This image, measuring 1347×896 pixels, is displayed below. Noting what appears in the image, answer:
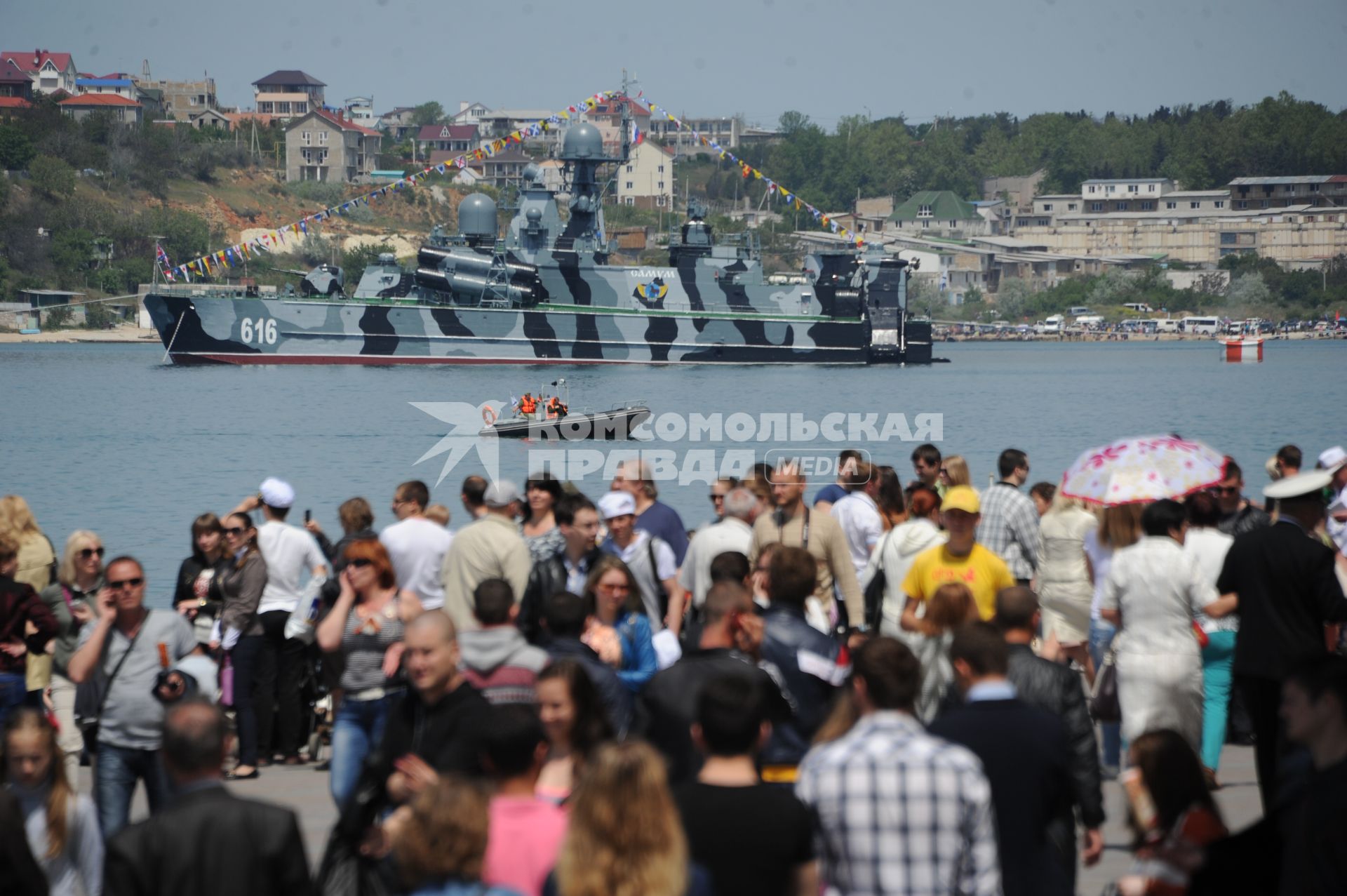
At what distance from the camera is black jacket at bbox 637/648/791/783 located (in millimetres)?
5004

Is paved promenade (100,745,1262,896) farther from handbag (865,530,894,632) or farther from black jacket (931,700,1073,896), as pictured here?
black jacket (931,700,1073,896)

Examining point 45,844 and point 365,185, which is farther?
point 365,185

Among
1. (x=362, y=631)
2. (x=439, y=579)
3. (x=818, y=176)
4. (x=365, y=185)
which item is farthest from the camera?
(x=818, y=176)

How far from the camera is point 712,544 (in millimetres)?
7699

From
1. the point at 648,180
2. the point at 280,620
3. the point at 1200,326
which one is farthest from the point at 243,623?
the point at 648,180

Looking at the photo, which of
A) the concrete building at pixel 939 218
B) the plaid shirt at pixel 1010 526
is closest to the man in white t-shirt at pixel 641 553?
the plaid shirt at pixel 1010 526

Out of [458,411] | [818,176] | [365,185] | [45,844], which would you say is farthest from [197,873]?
[818,176]

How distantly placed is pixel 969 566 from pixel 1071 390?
199 ft

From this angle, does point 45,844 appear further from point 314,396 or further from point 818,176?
point 818,176

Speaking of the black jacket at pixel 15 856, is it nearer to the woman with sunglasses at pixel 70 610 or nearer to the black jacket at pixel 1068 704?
the woman with sunglasses at pixel 70 610

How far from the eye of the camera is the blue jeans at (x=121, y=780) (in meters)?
5.85

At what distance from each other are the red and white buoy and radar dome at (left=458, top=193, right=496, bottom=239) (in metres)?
47.3

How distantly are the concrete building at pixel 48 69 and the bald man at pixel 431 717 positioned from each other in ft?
526

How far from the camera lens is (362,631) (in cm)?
593
